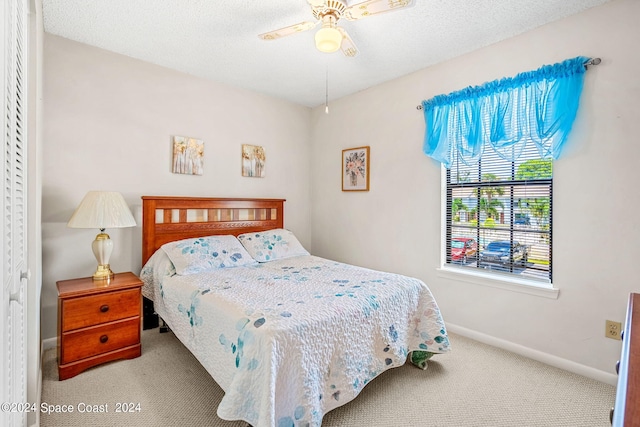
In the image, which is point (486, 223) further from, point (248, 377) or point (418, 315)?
point (248, 377)

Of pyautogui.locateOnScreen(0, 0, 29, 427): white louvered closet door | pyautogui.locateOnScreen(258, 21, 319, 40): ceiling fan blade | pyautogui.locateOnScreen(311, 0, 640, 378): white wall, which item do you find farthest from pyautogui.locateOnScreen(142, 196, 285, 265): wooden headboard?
pyautogui.locateOnScreen(0, 0, 29, 427): white louvered closet door

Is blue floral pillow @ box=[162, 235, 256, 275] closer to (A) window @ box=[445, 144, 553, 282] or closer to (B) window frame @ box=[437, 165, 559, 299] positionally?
(B) window frame @ box=[437, 165, 559, 299]

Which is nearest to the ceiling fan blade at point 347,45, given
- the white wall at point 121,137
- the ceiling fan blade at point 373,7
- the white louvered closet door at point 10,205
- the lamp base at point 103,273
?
the ceiling fan blade at point 373,7

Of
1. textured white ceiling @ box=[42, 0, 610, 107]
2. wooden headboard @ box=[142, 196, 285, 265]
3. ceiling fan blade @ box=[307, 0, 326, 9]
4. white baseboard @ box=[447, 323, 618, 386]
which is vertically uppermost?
textured white ceiling @ box=[42, 0, 610, 107]

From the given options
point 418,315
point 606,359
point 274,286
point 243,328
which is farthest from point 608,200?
point 243,328

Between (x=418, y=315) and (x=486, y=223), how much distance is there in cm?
109

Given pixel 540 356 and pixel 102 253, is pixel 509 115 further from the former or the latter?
pixel 102 253

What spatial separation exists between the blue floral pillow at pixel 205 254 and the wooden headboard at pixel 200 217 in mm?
264

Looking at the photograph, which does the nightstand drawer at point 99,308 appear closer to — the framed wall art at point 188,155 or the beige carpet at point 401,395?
the beige carpet at point 401,395

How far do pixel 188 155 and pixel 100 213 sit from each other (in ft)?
3.64

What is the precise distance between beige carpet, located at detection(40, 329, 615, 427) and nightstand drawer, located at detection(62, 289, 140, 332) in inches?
13.4

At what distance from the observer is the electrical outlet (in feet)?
6.71

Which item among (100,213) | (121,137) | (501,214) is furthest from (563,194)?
(121,137)

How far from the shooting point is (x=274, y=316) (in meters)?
1.61
